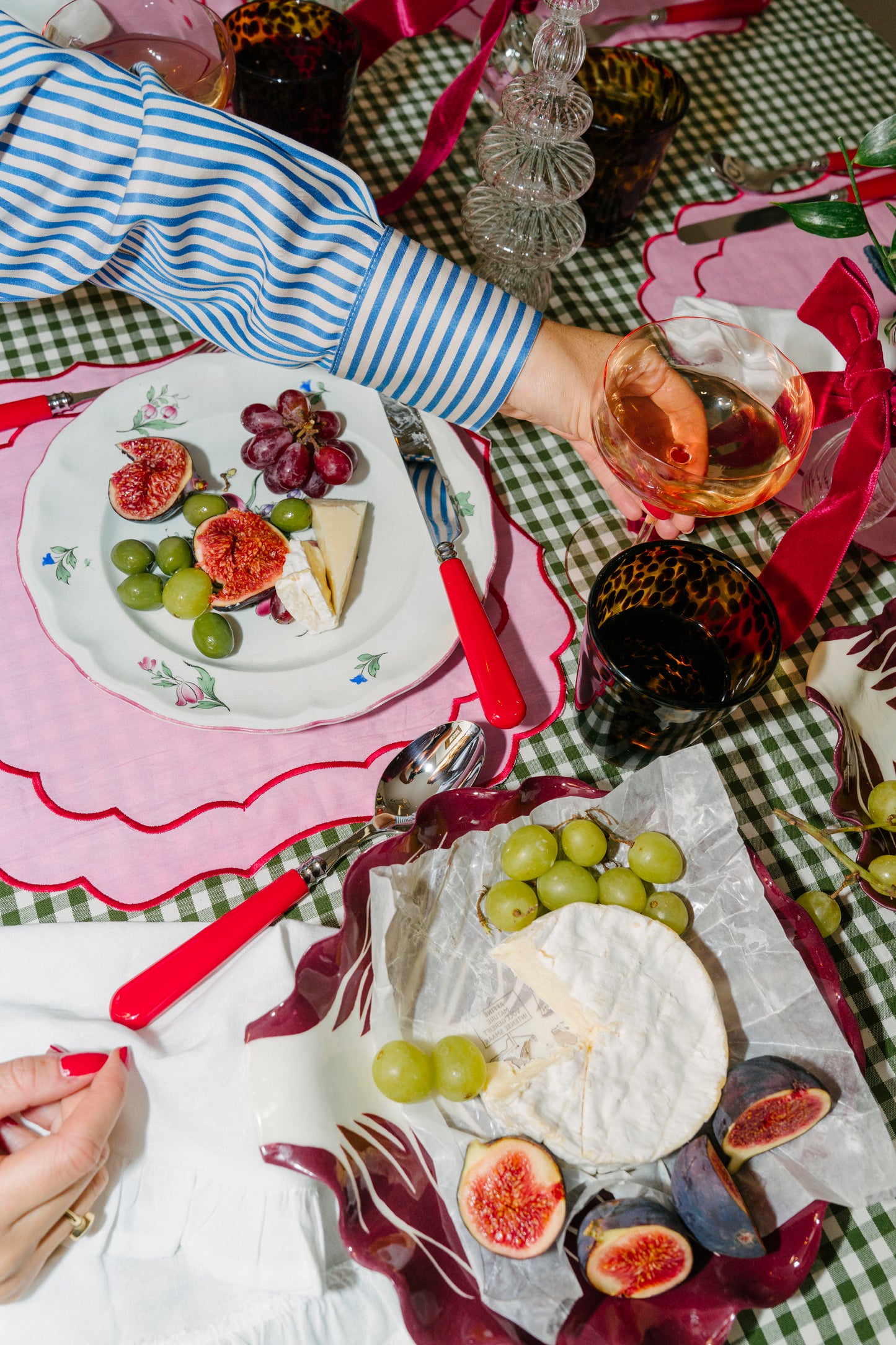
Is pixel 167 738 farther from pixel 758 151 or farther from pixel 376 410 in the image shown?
pixel 758 151

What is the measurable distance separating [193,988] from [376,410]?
72 cm

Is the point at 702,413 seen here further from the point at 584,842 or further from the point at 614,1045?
the point at 614,1045

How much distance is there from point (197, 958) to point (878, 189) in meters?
1.59

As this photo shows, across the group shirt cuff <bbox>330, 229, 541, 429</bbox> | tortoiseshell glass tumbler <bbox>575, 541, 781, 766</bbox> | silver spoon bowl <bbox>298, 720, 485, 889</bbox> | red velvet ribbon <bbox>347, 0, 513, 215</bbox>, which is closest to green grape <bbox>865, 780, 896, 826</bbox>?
tortoiseshell glass tumbler <bbox>575, 541, 781, 766</bbox>

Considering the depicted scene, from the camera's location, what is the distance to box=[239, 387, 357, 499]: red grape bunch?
3.63ft

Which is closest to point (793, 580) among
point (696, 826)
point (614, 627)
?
point (614, 627)

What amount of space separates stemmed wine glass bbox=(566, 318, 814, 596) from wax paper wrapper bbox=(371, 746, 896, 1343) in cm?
32

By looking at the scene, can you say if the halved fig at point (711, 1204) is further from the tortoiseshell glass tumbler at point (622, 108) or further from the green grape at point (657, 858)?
the tortoiseshell glass tumbler at point (622, 108)

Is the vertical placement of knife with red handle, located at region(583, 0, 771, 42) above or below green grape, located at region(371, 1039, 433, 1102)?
above

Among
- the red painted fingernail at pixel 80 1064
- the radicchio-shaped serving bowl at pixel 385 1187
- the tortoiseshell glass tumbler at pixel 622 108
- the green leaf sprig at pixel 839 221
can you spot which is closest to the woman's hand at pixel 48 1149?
the red painted fingernail at pixel 80 1064

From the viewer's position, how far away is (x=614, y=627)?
96 centimetres

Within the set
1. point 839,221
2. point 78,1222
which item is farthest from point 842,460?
point 78,1222

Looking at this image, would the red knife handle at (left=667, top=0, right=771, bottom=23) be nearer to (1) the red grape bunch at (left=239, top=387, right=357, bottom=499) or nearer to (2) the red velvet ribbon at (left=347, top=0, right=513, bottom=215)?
(2) the red velvet ribbon at (left=347, top=0, right=513, bottom=215)

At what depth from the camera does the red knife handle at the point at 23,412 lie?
1.12m
